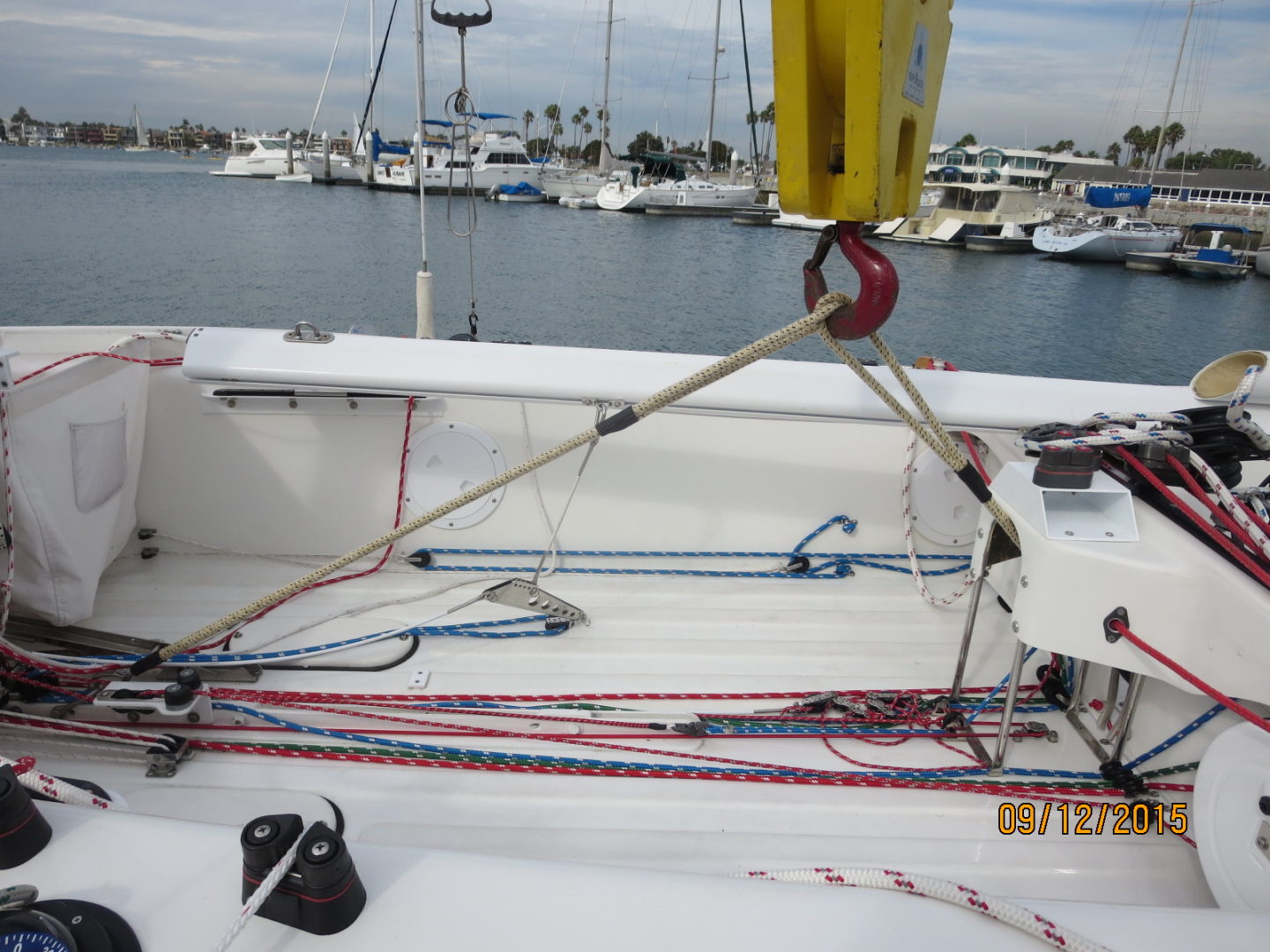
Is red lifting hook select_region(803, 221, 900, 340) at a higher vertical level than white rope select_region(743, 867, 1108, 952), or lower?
higher

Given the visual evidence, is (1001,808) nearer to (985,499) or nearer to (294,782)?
(985,499)

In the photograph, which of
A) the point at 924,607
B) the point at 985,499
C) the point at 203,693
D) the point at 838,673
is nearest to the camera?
the point at 985,499

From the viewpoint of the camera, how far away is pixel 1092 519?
164cm

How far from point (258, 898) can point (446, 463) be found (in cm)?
198

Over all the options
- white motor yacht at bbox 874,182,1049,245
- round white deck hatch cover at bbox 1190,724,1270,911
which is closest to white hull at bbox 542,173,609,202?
white motor yacht at bbox 874,182,1049,245

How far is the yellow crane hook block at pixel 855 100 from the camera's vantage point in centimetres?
118

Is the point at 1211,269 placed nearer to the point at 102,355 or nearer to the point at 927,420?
the point at 927,420

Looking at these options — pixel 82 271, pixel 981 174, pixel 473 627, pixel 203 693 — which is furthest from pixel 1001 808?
pixel 981 174

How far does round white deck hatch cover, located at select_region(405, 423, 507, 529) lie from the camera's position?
2740mm

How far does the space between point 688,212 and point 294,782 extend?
44414 millimetres

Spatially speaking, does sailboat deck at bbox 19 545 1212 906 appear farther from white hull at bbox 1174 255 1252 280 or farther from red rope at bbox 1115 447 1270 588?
white hull at bbox 1174 255 1252 280

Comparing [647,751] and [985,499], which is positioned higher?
[985,499]
